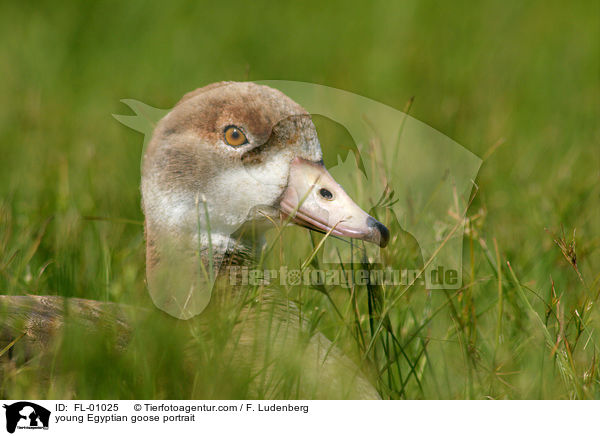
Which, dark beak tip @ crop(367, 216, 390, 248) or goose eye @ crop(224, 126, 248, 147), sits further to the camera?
goose eye @ crop(224, 126, 248, 147)

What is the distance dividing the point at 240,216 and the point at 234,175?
114 mm

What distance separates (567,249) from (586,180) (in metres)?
1.55

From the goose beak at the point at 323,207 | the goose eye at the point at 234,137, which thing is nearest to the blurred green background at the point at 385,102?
the goose beak at the point at 323,207

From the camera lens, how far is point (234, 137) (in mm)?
2137

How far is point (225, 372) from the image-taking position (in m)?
1.81
